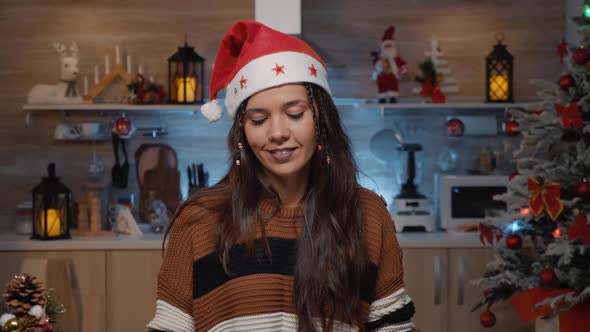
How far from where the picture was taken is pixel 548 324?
12.0ft

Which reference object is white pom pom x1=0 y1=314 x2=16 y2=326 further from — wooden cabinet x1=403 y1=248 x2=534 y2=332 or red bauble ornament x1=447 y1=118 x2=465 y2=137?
red bauble ornament x1=447 y1=118 x2=465 y2=137

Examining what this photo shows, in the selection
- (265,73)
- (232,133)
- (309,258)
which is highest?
(265,73)

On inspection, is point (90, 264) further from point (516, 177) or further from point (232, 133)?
point (232, 133)

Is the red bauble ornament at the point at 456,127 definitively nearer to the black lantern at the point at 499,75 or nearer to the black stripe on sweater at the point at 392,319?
the black lantern at the point at 499,75

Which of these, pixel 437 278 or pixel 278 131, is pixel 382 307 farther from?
pixel 437 278

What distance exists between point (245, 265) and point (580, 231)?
6.24 feet

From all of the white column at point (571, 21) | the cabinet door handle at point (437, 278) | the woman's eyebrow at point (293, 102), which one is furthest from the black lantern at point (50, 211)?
the woman's eyebrow at point (293, 102)

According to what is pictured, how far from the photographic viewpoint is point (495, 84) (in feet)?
14.7

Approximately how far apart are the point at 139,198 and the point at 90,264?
55 cm


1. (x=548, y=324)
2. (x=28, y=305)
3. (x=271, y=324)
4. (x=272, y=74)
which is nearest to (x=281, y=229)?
(x=271, y=324)

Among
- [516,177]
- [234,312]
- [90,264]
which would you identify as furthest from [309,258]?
[90,264]

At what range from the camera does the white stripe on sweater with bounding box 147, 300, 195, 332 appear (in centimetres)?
183

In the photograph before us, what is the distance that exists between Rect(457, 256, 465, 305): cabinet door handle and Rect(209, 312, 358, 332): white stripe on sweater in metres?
2.38

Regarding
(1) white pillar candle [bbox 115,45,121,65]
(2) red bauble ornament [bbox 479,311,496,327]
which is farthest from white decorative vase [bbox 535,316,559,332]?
(1) white pillar candle [bbox 115,45,121,65]
